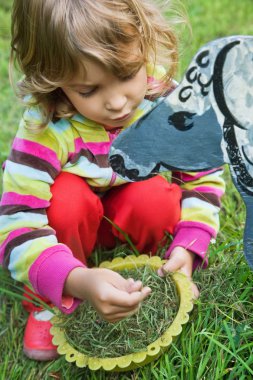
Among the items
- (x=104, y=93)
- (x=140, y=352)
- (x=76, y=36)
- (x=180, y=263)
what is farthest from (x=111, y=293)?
(x=76, y=36)

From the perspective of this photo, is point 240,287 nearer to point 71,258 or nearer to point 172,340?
point 172,340

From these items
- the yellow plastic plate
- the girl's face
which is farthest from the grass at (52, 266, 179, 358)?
the girl's face

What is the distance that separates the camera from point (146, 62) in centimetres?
161

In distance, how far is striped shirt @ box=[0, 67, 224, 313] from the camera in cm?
160

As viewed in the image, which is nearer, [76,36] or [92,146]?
[76,36]

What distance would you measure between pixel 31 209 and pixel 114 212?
28 centimetres

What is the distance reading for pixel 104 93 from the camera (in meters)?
1.53

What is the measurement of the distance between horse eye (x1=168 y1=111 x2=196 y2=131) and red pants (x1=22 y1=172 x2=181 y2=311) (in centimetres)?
45

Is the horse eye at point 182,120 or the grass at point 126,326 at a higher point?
the horse eye at point 182,120

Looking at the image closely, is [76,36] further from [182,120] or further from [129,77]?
[182,120]

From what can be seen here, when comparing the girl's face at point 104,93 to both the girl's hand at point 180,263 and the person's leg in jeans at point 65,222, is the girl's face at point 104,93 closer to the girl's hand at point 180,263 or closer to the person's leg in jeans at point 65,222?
the person's leg in jeans at point 65,222

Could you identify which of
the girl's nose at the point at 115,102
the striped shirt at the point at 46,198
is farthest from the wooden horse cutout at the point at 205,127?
the striped shirt at the point at 46,198

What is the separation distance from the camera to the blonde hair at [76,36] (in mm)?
1462

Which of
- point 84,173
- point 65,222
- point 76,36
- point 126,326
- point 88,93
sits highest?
point 76,36
